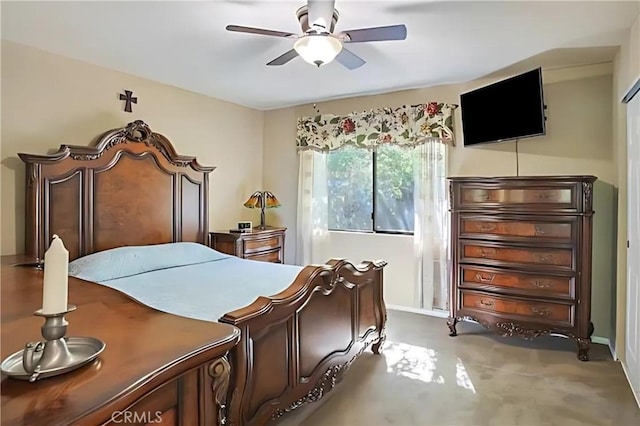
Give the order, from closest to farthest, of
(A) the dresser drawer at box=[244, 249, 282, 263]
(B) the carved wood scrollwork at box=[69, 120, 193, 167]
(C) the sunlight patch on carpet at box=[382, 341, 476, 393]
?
1. (C) the sunlight patch on carpet at box=[382, 341, 476, 393]
2. (B) the carved wood scrollwork at box=[69, 120, 193, 167]
3. (A) the dresser drawer at box=[244, 249, 282, 263]

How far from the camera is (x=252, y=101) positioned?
520 cm

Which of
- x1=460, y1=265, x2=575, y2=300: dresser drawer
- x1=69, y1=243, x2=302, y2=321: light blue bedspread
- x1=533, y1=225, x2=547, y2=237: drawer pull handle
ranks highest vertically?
x1=533, y1=225, x2=547, y2=237: drawer pull handle

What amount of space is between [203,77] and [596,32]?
3.40 m

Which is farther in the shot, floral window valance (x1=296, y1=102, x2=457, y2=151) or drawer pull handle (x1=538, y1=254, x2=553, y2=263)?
floral window valance (x1=296, y1=102, x2=457, y2=151)

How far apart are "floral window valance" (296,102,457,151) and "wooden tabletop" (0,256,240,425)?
3742 millimetres

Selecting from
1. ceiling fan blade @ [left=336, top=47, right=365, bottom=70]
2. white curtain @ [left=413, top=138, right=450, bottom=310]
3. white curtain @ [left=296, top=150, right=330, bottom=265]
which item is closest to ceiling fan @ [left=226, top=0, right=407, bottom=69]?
ceiling fan blade @ [left=336, top=47, right=365, bottom=70]

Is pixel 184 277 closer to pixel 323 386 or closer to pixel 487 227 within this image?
pixel 323 386

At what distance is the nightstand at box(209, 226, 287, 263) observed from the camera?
4582mm

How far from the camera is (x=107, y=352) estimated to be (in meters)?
0.95

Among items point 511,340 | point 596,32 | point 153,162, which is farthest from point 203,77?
point 511,340

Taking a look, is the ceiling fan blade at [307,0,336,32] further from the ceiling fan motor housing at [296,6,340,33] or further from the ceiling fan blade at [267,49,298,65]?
the ceiling fan blade at [267,49,298,65]

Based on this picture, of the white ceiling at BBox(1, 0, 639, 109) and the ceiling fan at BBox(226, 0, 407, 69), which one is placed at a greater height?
the white ceiling at BBox(1, 0, 639, 109)

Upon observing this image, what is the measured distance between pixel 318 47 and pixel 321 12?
189 mm

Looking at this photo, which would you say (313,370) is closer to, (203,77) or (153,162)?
(153,162)
